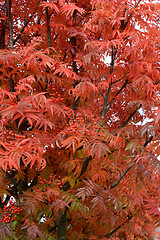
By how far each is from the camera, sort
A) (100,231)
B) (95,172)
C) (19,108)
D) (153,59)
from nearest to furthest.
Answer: (19,108), (153,59), (95,172), (100,231)

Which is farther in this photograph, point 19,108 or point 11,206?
point 11,206

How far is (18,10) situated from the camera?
17.8 ft

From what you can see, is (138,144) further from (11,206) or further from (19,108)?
(11,206)

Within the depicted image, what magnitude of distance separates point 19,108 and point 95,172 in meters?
1.96

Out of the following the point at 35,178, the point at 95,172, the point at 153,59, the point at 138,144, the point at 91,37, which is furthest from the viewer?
the point at 35,178

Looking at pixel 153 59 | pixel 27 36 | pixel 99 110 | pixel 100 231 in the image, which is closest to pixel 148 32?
pixel 153 59

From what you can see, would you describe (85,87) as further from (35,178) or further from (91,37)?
(35,178)

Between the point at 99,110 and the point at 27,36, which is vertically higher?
the point at 27,36

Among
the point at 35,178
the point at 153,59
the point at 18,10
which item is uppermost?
the point at 18,10

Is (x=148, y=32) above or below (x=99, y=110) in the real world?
above

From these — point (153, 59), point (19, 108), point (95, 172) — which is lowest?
point (95, 172)

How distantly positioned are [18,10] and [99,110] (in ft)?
9.67

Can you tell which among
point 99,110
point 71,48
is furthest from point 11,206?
point 71,48

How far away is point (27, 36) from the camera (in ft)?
19.0
